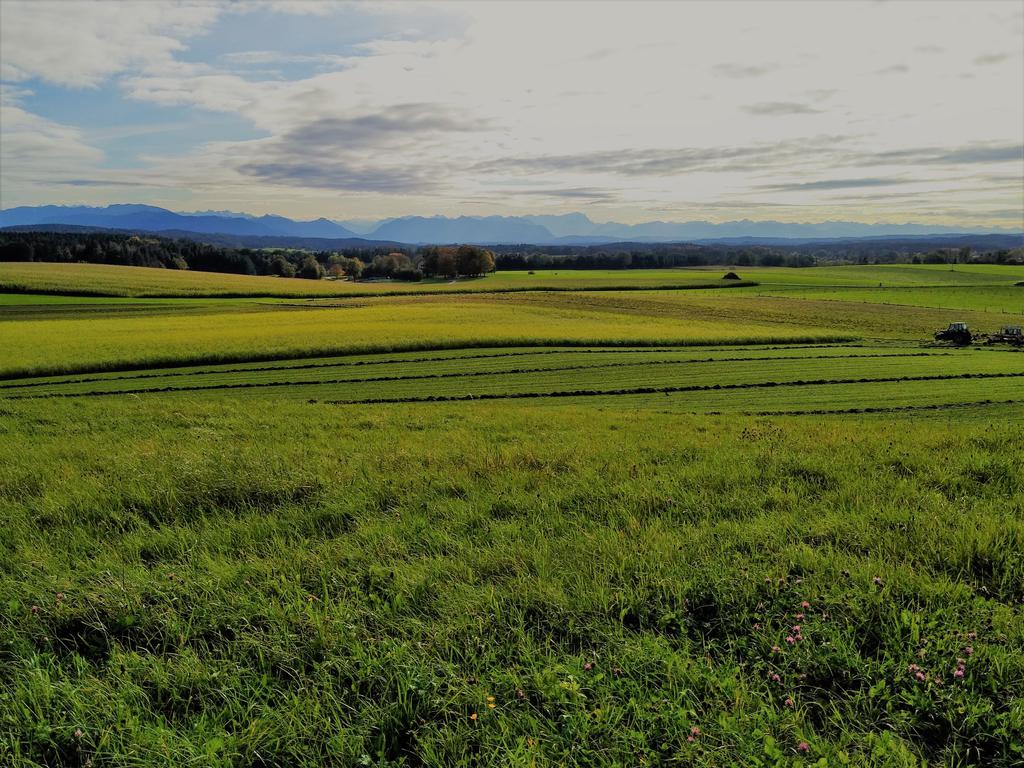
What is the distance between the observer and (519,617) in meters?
4.21

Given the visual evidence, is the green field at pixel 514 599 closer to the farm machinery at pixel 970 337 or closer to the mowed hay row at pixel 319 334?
the mowed hay row at pixel 319 334

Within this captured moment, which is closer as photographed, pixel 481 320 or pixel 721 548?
pixel 721 548

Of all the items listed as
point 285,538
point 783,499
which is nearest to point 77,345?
point 285,538

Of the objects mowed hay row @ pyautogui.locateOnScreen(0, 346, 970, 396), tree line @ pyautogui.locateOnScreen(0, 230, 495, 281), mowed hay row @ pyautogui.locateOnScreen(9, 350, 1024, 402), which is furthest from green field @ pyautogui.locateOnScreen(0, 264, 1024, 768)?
tree line @ pyautogui.locateOnScreen(0, 230, 495, 281)

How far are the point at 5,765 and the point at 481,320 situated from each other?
53.9 metres

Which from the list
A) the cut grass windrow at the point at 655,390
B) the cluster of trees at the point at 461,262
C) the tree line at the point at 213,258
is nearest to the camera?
the cut grass windrow at the point at 655,390

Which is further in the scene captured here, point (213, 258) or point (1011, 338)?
point (213, 258)

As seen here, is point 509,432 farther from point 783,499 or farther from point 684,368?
point 684,368

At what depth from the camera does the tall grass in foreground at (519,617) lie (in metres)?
3.32

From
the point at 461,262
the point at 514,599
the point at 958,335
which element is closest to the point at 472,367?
the point at 514,599

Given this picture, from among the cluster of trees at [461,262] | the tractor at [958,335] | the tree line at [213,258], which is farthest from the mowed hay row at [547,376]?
the tree line at [213,258]

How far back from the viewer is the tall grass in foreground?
3.32 meters

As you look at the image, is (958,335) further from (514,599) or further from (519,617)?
(519,617)

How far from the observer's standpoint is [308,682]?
3.71 meters
